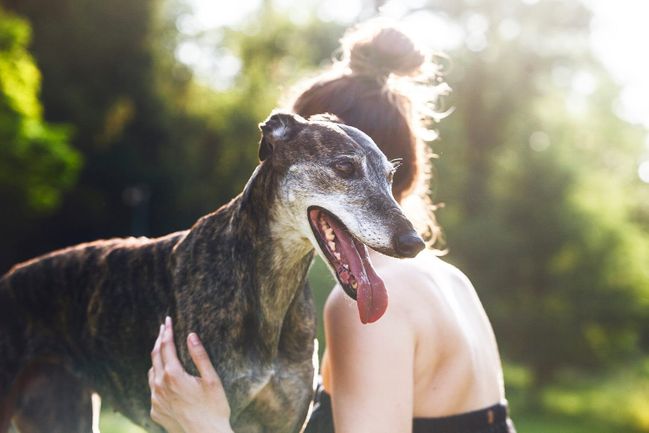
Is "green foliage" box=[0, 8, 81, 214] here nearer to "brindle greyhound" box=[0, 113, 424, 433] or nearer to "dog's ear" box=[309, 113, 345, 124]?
"brindle greyhound" box=[0, 113, 424, 433]

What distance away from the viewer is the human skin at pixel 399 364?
296 cm

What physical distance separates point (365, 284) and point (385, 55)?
4.58 ft

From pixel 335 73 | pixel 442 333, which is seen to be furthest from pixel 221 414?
pixel 335 73

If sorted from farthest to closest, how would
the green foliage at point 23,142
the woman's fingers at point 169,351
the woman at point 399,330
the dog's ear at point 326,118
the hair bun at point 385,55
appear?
1. the green foliage at point 23,142
2. the hair bun at point 385,55
3. the dog's ear at point 326,118
4. the woman's fingers at point 169,351
5. the woman at point 399,330

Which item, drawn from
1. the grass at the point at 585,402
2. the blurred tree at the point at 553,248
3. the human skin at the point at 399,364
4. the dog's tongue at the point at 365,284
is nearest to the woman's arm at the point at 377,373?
the human skin at the point at 399,364

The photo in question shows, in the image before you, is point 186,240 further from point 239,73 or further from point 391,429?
point 239,73

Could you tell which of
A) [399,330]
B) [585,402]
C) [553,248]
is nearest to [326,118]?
[399,330]

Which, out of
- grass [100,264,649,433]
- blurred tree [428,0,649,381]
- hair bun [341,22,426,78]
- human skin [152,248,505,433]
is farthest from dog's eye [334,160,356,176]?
blurred tree [428,0,649,381]

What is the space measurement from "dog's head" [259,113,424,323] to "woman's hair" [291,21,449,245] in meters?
0.53

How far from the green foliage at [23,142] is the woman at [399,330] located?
53.2 feet

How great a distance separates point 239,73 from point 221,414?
99.8ft

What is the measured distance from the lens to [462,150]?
1017 inches

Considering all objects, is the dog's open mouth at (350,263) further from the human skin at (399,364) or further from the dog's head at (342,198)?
the human skin at (399,364)

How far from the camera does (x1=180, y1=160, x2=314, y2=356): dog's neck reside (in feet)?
10.2
